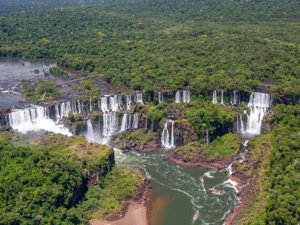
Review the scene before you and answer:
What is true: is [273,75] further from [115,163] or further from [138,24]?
[138,24]

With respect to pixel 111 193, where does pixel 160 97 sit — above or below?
above

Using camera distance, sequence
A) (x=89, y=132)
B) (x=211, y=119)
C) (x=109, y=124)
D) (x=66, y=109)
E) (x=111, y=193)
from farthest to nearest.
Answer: (x=66, y=109), (x=109, y=124), (x=89, y=132), (x=211, y=119), (x=111, y=193)

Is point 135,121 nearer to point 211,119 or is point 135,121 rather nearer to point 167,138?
point 167,138

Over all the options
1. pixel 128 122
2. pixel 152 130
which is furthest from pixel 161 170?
pixel 128 122

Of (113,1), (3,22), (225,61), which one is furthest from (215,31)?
(113,1)

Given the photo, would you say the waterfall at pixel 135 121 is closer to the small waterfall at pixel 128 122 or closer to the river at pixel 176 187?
the small waterfall at pixel 128 122

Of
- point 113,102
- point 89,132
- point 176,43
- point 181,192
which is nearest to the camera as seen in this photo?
point 181,192

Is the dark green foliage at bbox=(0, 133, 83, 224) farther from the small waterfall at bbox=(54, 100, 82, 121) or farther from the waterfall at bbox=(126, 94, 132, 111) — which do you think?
the waterfall at bbox=(126, 94, 132, 111)
